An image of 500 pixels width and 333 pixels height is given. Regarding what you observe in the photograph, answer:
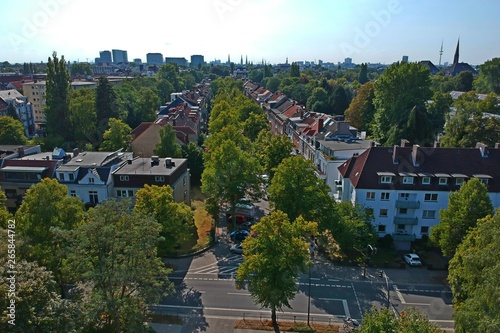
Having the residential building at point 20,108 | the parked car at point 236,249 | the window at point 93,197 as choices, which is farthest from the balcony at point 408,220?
the residential building at point 20,108

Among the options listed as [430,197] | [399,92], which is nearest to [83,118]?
[399,92]

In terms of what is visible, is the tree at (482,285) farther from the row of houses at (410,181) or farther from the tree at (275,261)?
the row of houses at (410,181)

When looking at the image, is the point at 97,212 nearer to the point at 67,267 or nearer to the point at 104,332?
the point at 67,267

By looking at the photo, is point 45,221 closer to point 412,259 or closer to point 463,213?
point 412,259

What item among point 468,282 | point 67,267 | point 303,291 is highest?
point 67,267

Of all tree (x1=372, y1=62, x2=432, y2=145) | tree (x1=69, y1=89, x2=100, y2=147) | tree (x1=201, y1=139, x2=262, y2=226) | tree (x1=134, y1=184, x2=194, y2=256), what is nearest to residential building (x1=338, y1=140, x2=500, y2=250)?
tree (x1=201, y1=139, x2=262, y2=226)

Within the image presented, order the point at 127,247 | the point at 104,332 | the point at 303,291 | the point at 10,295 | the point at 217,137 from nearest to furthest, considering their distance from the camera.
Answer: the point at 10,295
the point at 127,247
the point at 104,332
the point at 303,291
the point at 217,137

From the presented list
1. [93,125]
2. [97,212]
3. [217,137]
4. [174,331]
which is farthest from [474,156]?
[93,125]
